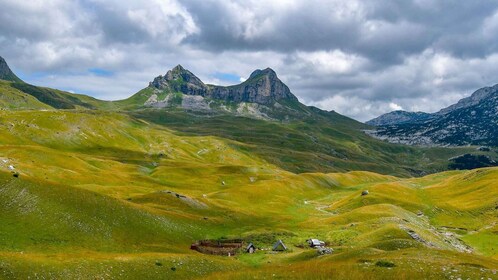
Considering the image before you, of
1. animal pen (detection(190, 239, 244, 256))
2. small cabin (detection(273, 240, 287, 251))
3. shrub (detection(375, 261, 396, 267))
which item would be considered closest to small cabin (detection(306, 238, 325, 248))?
small cabin (detection(273, 240, 287, 251))

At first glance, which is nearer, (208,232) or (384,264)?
(384,264)

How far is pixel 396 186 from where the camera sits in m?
161

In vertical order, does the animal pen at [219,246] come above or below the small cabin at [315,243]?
below

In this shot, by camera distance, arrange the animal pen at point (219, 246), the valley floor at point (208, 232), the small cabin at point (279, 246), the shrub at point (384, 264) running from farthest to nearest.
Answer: the small cabin at point (279, 246) < the animal pen at point (219, 246) < the valley floor at point (208, 232) < the shrub at point (384, 264)

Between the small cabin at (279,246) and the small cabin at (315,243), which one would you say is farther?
the small cabin at (315,243)

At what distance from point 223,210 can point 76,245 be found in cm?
4462

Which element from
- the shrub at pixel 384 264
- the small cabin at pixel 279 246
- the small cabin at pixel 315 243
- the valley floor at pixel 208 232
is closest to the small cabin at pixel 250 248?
the valley floor at pixel 208 232

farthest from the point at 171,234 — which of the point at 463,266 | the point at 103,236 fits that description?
the point at 463,266

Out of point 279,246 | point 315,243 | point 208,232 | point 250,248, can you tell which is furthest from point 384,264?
point 208,232

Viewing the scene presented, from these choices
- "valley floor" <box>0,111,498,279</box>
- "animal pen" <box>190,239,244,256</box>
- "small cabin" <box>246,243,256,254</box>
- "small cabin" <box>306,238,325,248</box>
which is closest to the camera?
"valley floor" <box>0,111,498,279</box>

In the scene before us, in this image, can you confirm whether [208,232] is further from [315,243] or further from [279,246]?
[315,243]

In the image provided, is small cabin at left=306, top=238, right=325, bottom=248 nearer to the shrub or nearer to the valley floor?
the valley floor

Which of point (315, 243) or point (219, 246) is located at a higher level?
point (315, 243)

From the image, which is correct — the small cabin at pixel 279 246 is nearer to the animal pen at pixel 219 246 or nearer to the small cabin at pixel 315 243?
the animal pen at pixel 219 246
